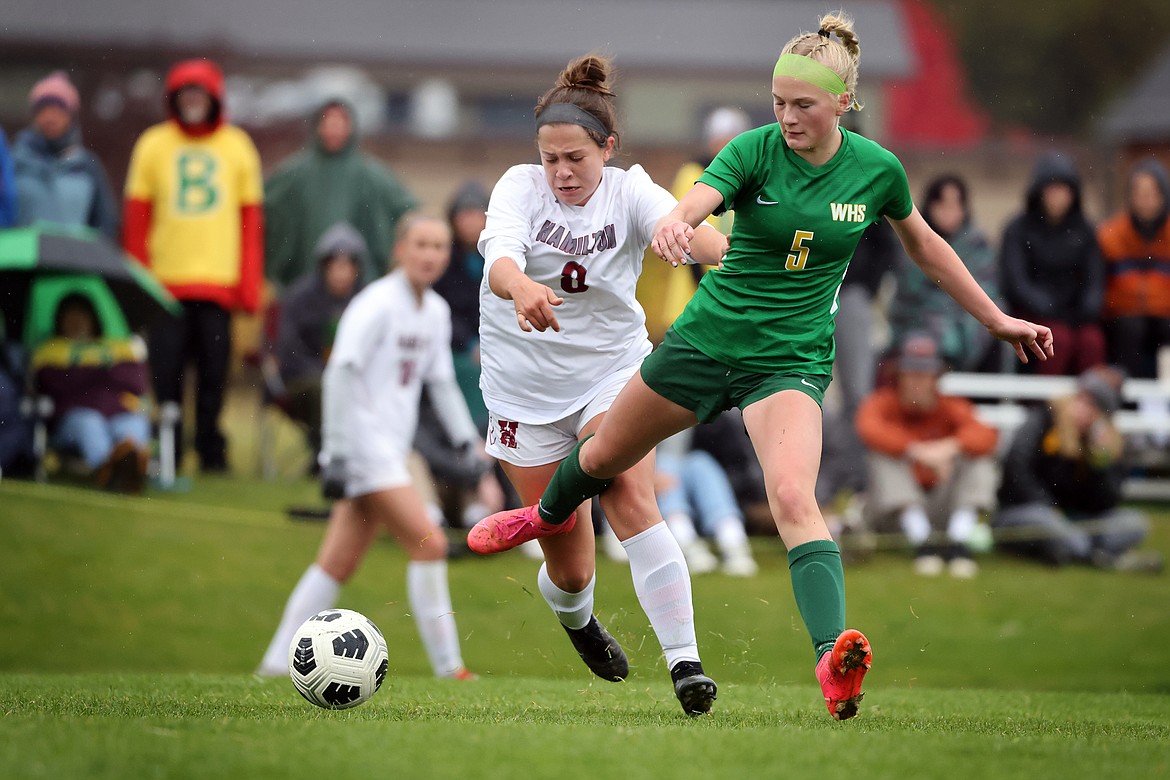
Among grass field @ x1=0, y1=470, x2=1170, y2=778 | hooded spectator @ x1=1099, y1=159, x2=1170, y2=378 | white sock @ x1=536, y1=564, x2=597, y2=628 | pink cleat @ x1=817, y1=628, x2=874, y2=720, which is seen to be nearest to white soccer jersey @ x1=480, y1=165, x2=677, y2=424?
white sock @ x1=536, y1=564, x2=597, y2=628

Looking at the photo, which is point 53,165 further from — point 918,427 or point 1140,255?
point 1140,255

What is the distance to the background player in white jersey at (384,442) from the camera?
26.5 feet

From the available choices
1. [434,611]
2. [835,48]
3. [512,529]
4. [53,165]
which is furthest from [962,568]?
[53,165]

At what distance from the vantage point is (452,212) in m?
11.5

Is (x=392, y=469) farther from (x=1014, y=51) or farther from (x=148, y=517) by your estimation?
(x=1014, y=51)

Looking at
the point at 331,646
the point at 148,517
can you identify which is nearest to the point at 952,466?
the point at 148,517

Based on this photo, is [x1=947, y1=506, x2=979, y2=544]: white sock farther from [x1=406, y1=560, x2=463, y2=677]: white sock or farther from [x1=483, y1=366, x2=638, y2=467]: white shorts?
[x1=483, y1=366, x2=638, y2=467]: white shorts

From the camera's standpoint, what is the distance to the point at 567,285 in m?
5.88

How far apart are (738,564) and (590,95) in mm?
5347

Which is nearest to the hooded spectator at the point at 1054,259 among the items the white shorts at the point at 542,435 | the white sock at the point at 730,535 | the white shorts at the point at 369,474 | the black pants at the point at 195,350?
the white sock at the point at 730,535

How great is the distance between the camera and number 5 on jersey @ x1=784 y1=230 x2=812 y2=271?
5.39m

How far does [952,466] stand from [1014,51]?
3717 centimetres

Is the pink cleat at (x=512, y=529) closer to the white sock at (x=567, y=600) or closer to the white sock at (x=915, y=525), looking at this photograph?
the white sock at (x=567, y=600)

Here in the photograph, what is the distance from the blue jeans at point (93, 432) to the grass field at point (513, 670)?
33 cm
